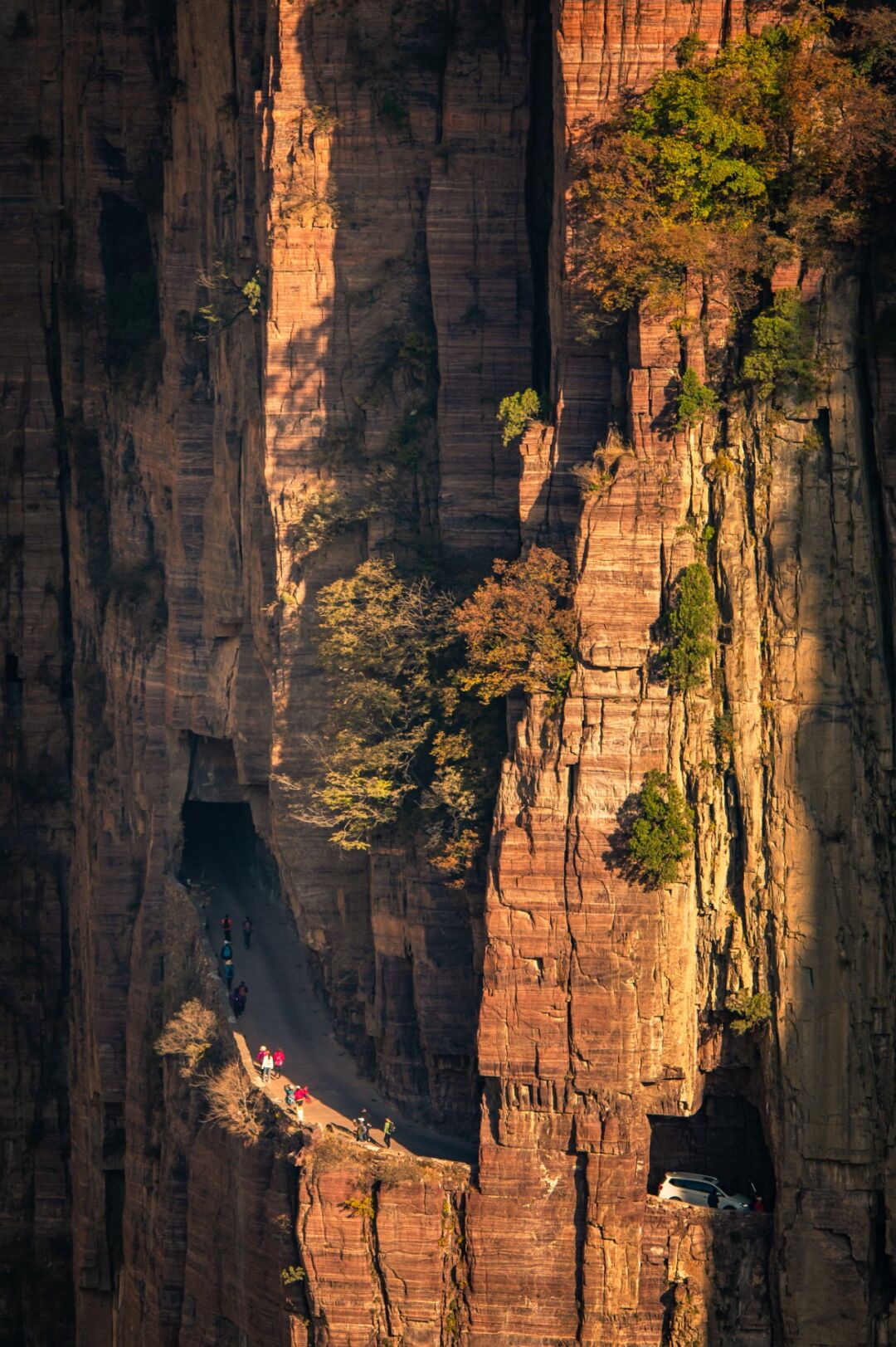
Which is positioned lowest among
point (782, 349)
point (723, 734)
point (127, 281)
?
point (723, 734)

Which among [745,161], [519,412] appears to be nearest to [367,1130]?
[519,412]

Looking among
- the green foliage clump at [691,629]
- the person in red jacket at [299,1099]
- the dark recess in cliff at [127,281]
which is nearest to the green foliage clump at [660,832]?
the green foliage clump at [691,629]

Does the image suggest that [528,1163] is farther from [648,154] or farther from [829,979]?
[648,154]

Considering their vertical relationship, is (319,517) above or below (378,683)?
above

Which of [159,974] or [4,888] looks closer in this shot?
[159,974]

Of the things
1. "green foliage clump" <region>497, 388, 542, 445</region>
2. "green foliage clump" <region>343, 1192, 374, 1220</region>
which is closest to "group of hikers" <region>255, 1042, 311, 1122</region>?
"green foliage clump" <region>343, 1192, 374, 1220</region>

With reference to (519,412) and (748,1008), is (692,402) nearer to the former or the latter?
(519,412)

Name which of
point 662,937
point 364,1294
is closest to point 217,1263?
point 364,1294
